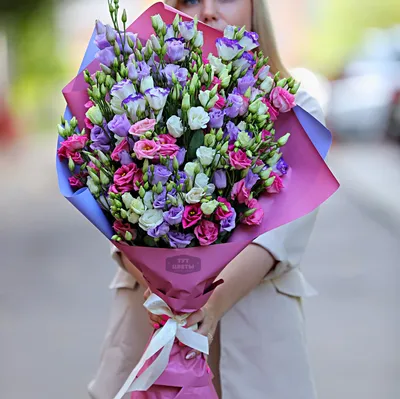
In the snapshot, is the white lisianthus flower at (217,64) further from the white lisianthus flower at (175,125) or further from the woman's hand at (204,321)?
the woman's hand at (204,321)

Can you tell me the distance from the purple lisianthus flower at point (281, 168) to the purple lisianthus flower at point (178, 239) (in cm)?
29

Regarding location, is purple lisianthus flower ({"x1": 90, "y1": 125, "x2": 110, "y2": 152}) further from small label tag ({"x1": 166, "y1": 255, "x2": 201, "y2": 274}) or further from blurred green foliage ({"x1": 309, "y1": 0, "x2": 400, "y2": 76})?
blurred green foliage ({"x1": 309, "y1": 0, "x2": 400, "y2": 76})

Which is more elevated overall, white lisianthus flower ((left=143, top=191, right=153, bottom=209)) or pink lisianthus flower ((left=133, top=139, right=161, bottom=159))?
pink lisianthus flower ((left=133, top=139, right=161, bottom=159))

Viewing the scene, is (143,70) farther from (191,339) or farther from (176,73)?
(191,339)

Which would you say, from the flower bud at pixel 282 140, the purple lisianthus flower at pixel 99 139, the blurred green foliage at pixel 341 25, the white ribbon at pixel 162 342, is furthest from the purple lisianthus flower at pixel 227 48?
the blurred green foliage at pixel 341 25

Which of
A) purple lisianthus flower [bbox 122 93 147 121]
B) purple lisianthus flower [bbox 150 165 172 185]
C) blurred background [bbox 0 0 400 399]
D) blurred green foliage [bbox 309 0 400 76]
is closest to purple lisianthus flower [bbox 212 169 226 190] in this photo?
purple lisianthus flower [bbox 150 165 172 185]

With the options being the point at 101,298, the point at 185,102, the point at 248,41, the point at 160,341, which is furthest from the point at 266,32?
the point at 101,298

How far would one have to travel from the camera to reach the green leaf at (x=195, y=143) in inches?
73.4

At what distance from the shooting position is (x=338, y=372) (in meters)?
4.90

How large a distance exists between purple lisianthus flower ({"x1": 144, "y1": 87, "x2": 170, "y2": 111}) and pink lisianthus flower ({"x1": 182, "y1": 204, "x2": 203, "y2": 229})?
0.22m

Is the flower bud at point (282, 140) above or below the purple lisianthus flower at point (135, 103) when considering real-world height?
below

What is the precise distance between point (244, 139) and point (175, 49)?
0.84 feet

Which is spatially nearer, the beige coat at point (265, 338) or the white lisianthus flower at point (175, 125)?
the white lisianthus flower at point (175, 125)

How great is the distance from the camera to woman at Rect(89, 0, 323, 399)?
2275 mm
